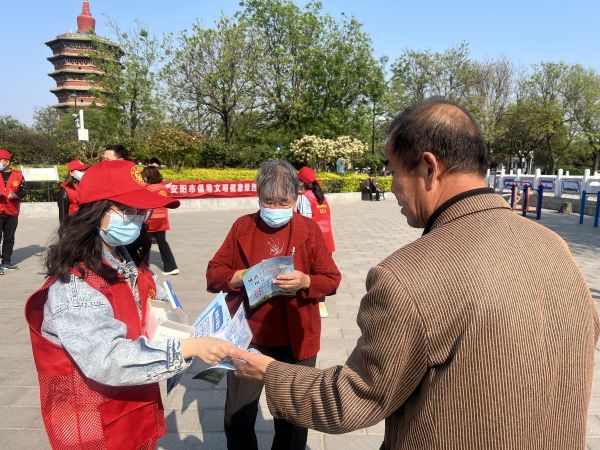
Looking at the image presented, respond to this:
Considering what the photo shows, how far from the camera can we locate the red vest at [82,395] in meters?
1.43

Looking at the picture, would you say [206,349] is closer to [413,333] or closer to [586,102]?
[413,333]

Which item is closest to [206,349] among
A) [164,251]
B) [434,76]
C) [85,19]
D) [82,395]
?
[82,395]

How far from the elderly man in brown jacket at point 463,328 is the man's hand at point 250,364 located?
234 millimetres

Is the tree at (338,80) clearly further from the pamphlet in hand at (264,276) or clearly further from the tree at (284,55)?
the pamphlet in hand at (264,276)

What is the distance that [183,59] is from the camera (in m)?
25.8

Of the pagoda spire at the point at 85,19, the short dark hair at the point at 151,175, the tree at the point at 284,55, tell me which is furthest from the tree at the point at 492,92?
the pagoda spire at the point at 85,19

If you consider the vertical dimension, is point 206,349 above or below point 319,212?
below

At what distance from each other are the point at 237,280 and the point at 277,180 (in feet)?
1.89

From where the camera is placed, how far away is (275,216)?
2340mm

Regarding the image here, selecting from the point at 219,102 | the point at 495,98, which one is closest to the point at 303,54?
the point at 219,102

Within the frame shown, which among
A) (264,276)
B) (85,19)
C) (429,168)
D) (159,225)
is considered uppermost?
(85,19)

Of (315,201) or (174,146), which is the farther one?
(174,146)

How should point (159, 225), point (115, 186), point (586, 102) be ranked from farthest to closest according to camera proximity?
point (586, 102) → point (159, 225) → point (115, 186)

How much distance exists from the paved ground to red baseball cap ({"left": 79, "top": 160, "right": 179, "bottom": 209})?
3.41 ft
